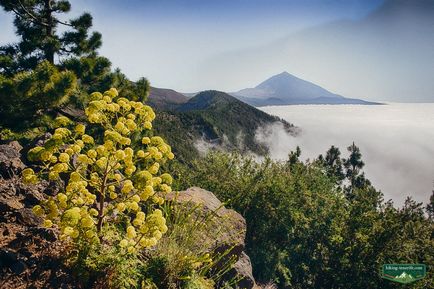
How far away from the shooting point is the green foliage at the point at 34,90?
15.9 m

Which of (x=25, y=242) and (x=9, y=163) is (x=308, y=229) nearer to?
(x=9, y=163)

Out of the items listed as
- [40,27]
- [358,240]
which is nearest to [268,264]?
[358,240]

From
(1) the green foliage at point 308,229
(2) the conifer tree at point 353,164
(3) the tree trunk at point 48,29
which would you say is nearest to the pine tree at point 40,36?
(3) the tree trunk at point 48,29

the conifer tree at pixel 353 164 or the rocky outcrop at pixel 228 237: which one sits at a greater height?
the rocky outcrop at pixel 228 237

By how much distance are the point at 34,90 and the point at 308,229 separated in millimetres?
18313

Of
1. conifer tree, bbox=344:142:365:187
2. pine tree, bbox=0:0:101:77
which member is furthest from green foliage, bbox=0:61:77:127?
conifer tree, bbox=344:142:365:187

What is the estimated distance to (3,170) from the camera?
24.4 ft

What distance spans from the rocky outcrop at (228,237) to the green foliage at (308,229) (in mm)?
7743

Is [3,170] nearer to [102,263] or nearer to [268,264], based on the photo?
[102,263]

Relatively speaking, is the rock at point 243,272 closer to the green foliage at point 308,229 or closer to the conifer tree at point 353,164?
the green foliage at point 308,229

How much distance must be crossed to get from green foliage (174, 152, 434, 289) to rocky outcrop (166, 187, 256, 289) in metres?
7.74

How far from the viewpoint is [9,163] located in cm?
760

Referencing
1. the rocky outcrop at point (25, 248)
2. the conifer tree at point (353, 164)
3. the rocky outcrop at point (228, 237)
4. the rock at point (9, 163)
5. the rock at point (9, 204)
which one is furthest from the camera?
the conifer tree at point (353, 164)

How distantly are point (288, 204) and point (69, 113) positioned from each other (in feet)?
44.8
